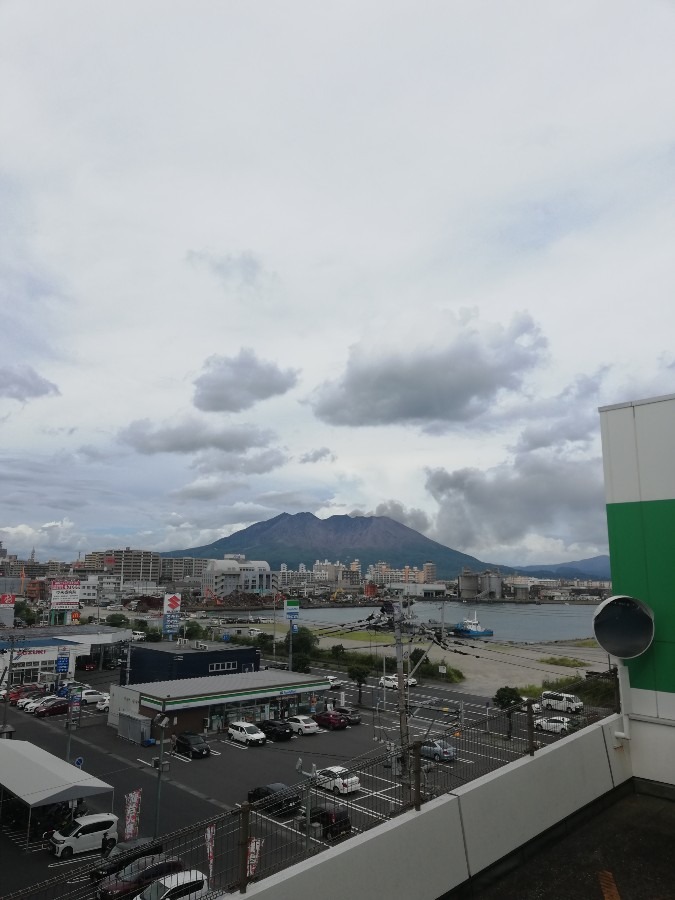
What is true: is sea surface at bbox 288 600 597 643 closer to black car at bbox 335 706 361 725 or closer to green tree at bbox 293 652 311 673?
green tree at bbox 293 652 311 673

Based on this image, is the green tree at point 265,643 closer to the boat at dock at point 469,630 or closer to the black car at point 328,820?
the boat at dock at point 469,630

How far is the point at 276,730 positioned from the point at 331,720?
8.62ft

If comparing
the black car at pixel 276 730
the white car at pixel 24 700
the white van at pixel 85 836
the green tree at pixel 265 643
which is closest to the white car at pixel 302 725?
the black car at pixel 276 730

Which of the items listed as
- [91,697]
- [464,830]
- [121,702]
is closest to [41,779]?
[121,702]

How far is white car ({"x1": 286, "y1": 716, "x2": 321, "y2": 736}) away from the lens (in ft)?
72.0

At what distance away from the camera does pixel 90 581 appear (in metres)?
116

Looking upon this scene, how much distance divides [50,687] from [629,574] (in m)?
33.6

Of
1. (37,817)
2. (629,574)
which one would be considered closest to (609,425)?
(629,574)

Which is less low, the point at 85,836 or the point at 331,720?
the point at 85,836

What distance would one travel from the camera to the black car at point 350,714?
77.8 ft

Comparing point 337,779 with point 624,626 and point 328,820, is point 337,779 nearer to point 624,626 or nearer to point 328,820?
point 328,820

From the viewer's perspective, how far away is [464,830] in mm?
3629

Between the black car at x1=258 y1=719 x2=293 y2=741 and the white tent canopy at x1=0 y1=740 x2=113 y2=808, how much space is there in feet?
29.8

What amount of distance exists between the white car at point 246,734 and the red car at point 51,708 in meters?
9.92
